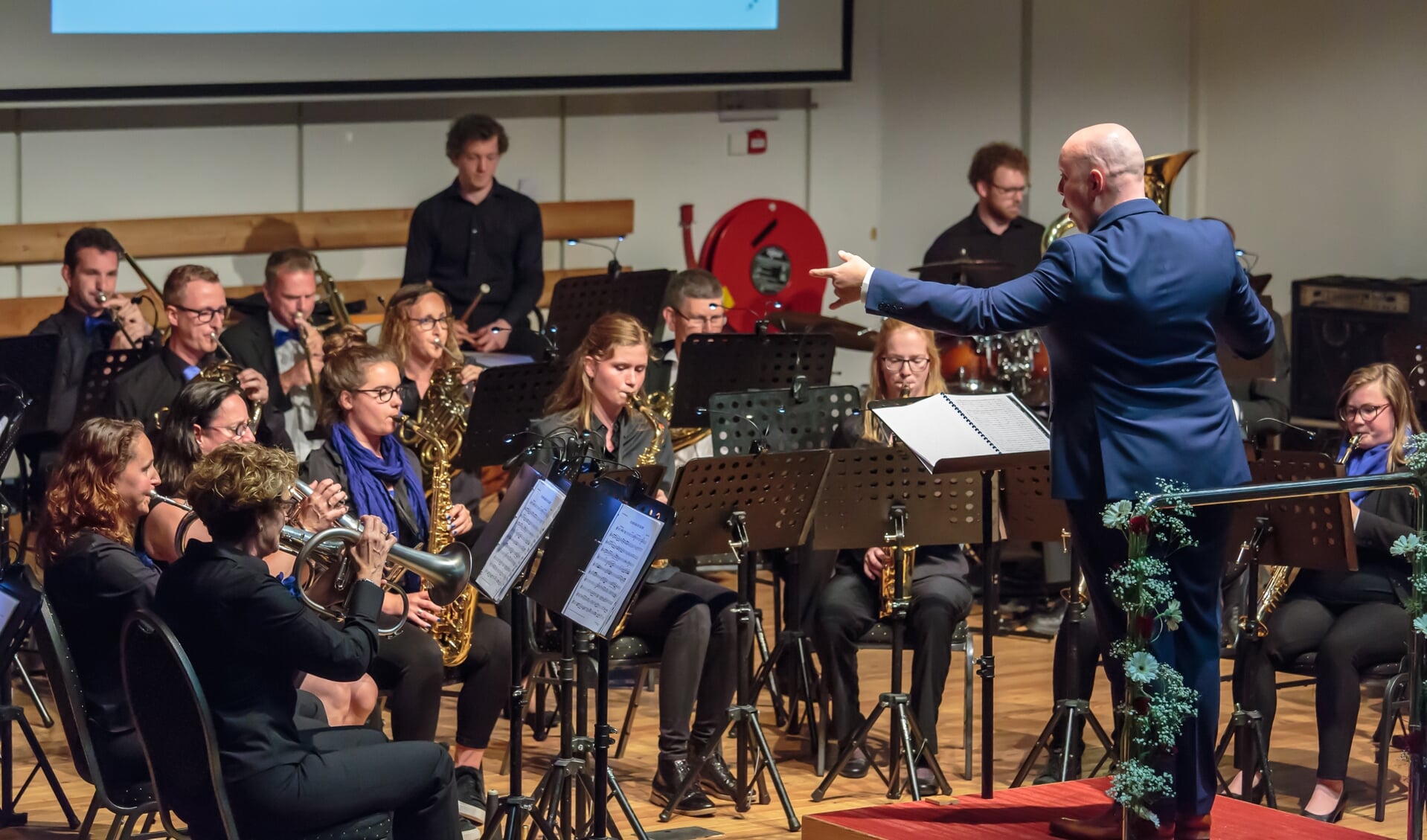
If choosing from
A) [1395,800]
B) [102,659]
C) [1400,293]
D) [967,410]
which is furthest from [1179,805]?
[1400,293]

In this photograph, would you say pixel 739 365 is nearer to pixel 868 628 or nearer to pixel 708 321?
pixel 708 321

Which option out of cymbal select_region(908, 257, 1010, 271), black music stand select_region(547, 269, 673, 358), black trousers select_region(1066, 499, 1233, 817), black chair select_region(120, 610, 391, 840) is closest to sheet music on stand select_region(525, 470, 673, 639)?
black chair select_region(120, 610, 391, 840)

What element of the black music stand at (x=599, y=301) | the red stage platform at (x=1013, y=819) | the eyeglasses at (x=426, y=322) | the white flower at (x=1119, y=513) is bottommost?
the red stage platform at (x=1013, y=819)

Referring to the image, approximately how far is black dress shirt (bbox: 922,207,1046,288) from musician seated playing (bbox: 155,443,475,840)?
410 centimetres

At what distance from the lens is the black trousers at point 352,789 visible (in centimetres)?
325

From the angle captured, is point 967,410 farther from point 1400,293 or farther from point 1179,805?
point 1400,293

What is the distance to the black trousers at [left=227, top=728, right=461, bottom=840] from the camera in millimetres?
3250

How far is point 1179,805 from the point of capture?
3316 mm

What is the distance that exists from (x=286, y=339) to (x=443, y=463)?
1239 millimetres

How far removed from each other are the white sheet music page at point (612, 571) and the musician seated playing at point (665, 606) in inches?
32.9

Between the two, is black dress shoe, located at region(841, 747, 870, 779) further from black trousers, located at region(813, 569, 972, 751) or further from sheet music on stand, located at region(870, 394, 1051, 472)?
sheet music on stand, located at region(870, 394, 1051, 472)

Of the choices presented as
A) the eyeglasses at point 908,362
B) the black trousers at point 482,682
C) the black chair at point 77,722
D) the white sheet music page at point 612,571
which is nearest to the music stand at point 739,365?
the eyeglasses at point 908,362

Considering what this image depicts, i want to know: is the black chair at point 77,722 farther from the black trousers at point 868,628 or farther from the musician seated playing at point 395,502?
the black trousers at point 868,628

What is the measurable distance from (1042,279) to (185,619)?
1654 millimetres
